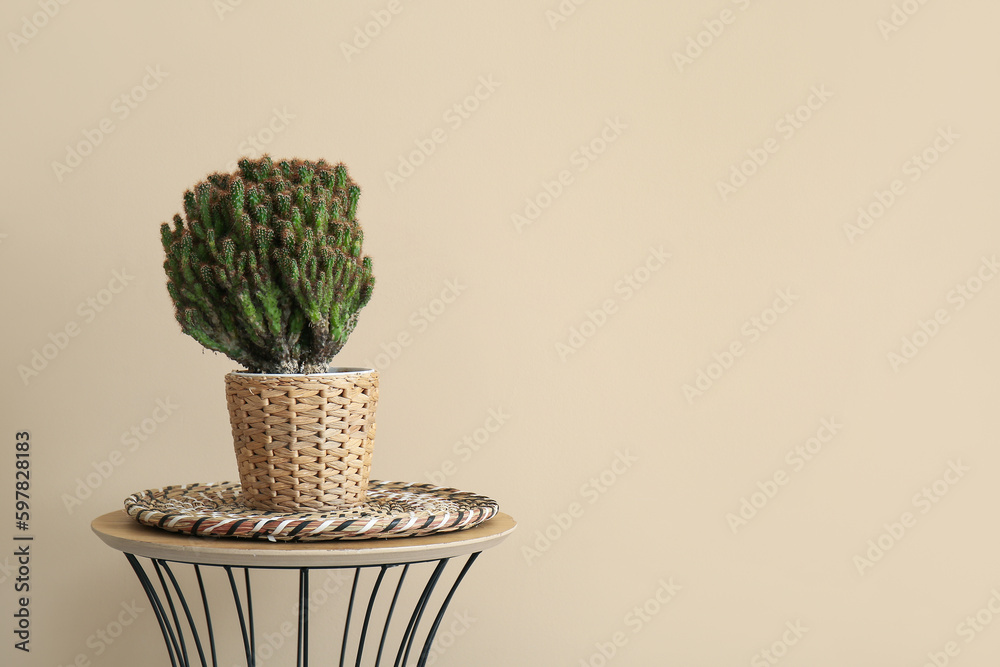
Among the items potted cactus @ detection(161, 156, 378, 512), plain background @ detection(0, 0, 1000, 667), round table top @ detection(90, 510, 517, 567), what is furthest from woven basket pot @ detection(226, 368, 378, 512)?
plain background @ detection(0, 0, 1000, 667)

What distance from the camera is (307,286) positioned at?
1.27 metres

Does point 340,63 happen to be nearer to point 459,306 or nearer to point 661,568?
point 459,306

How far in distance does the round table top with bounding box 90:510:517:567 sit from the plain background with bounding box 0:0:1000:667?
732mm

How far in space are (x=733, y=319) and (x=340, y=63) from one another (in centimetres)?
113

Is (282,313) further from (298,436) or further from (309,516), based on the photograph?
(309,516)

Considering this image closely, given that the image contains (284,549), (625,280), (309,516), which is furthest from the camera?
(625,280)

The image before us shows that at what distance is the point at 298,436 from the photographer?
4.21 ft

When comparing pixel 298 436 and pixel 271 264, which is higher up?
pixel 271 264

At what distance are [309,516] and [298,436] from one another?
4.9 inches

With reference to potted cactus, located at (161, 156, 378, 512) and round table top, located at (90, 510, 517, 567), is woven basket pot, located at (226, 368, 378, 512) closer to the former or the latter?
potted cactus, located at (161, 156, 378, 512)

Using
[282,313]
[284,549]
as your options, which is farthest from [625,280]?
[284,549]

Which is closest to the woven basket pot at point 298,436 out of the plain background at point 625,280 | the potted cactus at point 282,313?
the potted cactus at point 282,313

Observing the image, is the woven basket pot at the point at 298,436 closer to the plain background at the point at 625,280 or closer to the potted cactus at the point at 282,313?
the potted cactus at the point at 282,313

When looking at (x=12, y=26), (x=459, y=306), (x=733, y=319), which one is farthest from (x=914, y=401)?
(x=12, y=26)
